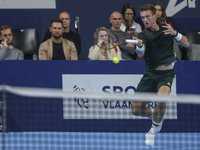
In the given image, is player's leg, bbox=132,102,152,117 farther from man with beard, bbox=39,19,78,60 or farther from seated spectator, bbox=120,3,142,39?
seated spectator, bbox=120,3,142,39

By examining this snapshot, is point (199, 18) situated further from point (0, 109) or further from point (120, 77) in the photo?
point (0, 109)

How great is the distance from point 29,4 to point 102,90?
3718 mm

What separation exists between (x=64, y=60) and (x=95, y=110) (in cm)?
103

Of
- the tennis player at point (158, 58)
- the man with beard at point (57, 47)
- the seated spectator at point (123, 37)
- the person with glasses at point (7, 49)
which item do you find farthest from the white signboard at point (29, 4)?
the tennis player at point (158, 58)

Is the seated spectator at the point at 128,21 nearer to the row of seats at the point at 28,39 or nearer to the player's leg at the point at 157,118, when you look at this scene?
the row of seats at the point at 28,39

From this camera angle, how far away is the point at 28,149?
7.31 metres

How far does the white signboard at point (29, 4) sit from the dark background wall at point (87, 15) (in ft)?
0.31

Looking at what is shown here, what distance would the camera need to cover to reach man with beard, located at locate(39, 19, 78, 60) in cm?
908

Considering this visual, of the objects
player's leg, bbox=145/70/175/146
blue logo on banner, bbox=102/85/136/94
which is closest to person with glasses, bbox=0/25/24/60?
blue logo on banner, bbox=102/85/136/94

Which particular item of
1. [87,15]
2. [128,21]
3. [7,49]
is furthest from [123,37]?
[87,15]

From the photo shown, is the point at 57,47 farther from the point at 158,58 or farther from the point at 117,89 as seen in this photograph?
the point at 158,58

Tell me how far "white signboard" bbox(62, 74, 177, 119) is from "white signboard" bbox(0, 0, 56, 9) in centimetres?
317

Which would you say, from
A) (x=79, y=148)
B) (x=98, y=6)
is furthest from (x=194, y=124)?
(x=98, y=6)

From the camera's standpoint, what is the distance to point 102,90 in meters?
8.82
